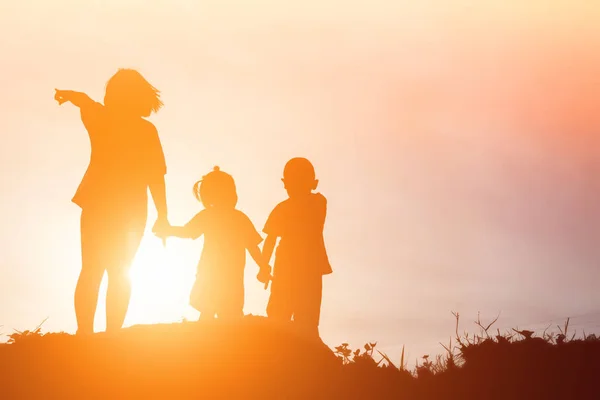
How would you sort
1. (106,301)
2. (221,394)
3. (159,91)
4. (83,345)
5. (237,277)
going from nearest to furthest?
1. (221,394)
2. (83,345)
3. (106,301)
4. (159,91)
5. (237,277)

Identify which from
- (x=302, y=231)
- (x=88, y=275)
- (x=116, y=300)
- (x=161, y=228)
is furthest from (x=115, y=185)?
(x=302, y=231)

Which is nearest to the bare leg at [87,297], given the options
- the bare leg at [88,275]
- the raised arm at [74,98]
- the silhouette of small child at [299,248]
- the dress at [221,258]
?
the bare leg at [88,275]

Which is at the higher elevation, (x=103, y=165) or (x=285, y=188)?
(x=285, y=188)

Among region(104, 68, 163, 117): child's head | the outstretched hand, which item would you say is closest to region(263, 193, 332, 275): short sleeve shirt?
the outstretched hand

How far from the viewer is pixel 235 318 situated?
322 inches

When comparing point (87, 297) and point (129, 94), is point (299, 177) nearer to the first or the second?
point (129, 94)

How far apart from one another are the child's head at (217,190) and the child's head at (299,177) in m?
0.74

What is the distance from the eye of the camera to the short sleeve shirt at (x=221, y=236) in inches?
397

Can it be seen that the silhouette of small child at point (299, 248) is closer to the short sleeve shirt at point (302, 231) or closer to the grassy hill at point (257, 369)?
the short sleeve shirt at point (302, 231)

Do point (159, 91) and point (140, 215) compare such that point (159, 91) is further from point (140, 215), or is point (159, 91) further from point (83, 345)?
point (83, 345)

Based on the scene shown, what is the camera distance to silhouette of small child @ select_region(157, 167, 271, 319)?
9.92 m

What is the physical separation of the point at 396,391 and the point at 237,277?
3845mm

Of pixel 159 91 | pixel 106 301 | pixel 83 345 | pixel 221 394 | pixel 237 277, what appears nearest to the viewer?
pixel 221 394

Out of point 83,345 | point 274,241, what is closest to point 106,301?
point 83,345
